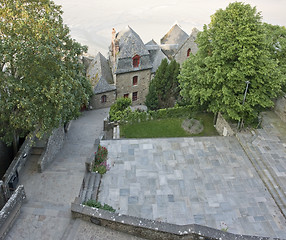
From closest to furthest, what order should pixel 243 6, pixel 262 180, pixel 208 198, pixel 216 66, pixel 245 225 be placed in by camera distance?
pixel 245 225
pixel 208 198
pixel 262 180
pixel 243 6
pixel 216 66

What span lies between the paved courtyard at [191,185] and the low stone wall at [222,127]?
1708mm

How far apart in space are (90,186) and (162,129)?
10622 millimetres

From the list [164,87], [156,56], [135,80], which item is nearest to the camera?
[164,87]

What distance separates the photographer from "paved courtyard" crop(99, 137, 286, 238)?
14.6 m

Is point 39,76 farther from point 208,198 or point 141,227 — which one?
point 208,198

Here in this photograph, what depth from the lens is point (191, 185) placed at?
16.6 metres

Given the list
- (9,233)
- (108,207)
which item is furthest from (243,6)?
(9,233)

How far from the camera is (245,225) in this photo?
14234 millimetres

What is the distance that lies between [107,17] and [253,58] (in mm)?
51987

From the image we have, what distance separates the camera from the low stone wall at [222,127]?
2234 cm

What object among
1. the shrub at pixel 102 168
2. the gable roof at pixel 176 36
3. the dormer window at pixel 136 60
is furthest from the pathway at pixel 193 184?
the gable roof at pixel 176 36

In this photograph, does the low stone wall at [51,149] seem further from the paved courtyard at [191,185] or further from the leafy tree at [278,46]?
the leafy tree at [278,46]

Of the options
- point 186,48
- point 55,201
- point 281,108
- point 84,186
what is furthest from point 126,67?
point 55,201

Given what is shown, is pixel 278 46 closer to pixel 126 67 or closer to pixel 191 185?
pixel 126 67
